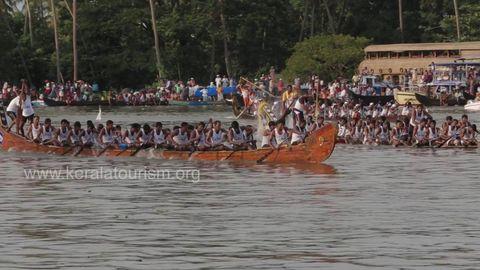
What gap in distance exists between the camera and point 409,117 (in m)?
45.5

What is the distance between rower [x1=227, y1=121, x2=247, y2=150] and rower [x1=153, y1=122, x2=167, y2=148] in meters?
2.41

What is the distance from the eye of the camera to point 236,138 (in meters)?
36.8

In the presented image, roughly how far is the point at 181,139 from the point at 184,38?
173 feet

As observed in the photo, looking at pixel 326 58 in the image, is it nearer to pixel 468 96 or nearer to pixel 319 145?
pixel 468 96

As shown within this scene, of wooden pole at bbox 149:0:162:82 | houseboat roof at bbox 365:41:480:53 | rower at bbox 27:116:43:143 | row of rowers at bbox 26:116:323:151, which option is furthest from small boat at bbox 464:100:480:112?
rower at bbox 27:116:43:143

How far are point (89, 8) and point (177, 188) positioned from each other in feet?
193

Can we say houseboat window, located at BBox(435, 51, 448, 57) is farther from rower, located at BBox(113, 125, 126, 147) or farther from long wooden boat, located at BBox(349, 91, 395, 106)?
rower, located at BBox(113, 125, 126, 147)

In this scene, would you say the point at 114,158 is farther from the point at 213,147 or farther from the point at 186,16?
the point at 186,16

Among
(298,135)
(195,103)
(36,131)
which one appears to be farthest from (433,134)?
(195,103)

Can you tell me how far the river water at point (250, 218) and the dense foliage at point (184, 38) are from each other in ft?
163

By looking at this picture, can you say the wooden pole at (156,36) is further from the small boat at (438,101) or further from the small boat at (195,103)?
the small boat at (438,101)

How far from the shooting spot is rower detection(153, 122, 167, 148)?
38219 mm

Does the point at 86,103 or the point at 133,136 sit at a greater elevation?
the point at 133,136

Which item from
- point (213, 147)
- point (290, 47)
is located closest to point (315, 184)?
point (213, 147)
